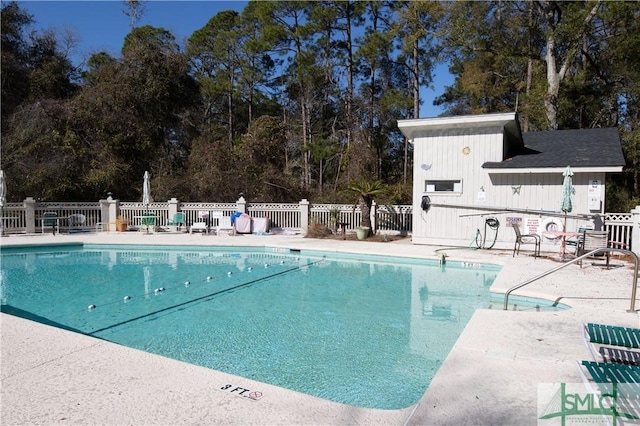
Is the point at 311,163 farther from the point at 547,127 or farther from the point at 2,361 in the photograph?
the point at 2,361

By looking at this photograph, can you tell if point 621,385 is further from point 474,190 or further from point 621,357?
point 474,190

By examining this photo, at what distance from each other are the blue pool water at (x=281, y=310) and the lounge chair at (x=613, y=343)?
1.53m

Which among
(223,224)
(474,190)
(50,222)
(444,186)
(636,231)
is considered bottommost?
(223,224)

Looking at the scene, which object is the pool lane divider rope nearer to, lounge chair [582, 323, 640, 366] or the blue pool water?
the blue pool water

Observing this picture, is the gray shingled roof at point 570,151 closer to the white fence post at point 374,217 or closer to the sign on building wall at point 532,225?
the sign on building wall at point 532,225

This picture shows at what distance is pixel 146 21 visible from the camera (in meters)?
25.9

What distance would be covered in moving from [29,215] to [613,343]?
18.2m

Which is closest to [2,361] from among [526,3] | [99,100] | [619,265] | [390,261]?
[390,261]

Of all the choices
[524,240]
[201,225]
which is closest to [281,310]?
[524,240]

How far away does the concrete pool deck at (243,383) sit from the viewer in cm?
274

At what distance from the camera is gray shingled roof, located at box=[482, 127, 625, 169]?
10.6 m

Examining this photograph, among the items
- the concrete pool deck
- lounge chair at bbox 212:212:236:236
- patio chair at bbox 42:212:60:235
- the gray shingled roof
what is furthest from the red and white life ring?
patio chair at bbox 42:212:60:235

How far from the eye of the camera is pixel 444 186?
12.5 m

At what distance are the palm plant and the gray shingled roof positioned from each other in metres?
3.76
